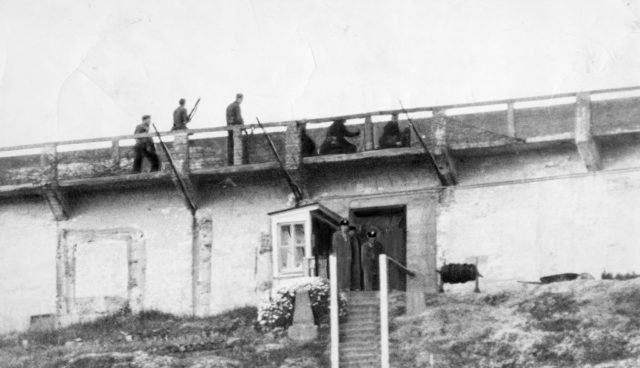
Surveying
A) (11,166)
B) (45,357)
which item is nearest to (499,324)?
(45,357)

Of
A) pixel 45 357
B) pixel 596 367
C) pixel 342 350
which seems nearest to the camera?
pixel 596 367

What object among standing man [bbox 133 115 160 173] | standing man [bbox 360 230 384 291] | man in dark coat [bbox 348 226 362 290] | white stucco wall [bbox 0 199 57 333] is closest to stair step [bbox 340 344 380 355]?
standing man [bbox 360 230 384 291]

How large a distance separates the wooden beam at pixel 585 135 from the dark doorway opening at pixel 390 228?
3989mm

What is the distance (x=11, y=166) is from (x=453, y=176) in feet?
33.6

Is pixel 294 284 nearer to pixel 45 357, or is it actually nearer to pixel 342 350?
pixel 342 350

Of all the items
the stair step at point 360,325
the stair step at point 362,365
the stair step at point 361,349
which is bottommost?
the stair step at point 362,365

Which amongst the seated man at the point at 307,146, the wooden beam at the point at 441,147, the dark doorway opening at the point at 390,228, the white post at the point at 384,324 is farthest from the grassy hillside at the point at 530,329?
the seated man at the point at 307,146

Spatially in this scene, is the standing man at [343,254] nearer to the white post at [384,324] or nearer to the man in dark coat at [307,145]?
the man in dark coat at [307,145]

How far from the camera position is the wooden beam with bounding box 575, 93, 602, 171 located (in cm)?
2870

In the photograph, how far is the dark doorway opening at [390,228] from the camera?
99.7 ft

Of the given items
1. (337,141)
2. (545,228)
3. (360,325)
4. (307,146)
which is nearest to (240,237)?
(307,146)

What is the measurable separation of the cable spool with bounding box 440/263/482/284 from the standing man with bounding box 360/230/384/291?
4.41 ft

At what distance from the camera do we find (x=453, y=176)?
2988cm

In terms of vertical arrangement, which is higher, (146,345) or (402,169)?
(402,169)
